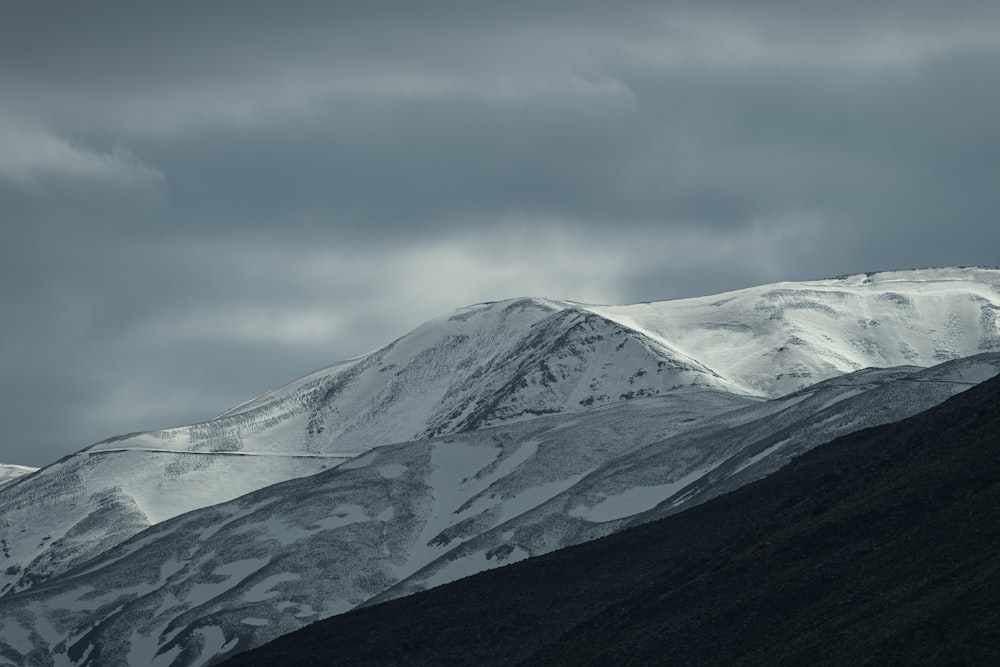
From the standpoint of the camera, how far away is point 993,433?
83438 mm

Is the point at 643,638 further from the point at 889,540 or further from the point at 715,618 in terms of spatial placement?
the point at 889,540

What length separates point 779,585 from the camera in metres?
77.8

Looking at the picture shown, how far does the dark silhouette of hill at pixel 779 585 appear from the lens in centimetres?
6488

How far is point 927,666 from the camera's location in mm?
56906

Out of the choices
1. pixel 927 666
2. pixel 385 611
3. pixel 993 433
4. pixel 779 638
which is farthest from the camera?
pixel 385 611

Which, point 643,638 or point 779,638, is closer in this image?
point 779,638

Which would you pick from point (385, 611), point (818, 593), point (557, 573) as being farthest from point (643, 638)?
point (385, 611)

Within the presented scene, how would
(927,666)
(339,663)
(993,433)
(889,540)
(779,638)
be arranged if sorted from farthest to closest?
(339,663) < (993,433) < (889,540) < (779,638) < (927,666)

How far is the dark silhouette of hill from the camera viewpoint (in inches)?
2554

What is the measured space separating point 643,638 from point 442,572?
360 ft

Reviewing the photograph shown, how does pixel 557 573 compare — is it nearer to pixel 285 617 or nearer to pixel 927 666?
pixel 927 666

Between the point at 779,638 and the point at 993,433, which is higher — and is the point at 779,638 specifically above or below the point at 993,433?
below

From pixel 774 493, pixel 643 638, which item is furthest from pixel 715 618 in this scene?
pixel 774 493

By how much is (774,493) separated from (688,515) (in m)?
6.30
